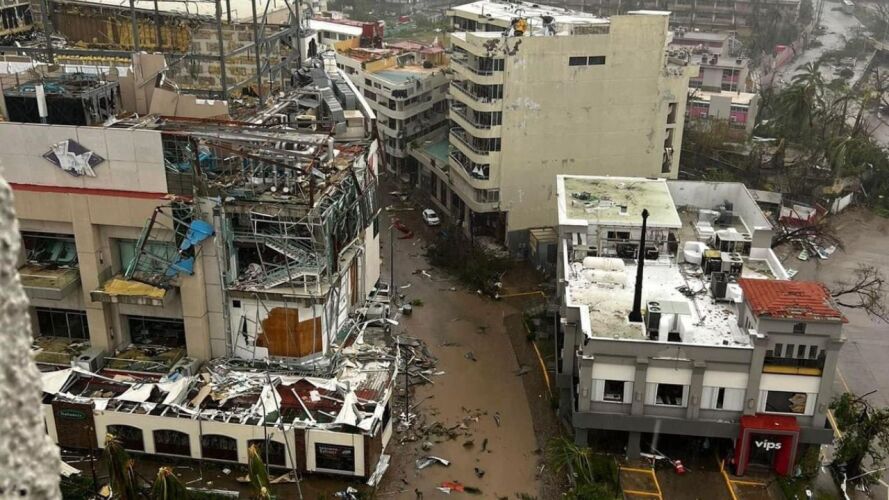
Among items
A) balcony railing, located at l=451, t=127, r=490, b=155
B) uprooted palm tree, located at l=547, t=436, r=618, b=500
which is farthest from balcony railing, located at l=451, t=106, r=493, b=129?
uprooted palm tree, located at l=547, t=436, r=618, b=500

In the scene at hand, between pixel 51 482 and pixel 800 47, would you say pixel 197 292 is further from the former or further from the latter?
pixel 800 47

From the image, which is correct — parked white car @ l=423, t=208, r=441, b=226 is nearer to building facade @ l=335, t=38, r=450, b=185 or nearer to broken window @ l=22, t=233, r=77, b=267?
building facade @ l=335, t=38, r=450, b=185

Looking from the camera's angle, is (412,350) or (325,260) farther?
(412,350)

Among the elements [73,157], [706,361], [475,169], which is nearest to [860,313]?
[706,361]

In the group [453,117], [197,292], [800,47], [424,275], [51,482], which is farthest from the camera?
[800,47]

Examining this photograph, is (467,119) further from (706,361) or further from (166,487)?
(166,487)

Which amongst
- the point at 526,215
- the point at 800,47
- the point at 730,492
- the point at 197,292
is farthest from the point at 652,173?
the point at 800,47

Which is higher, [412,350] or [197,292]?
[197,292]

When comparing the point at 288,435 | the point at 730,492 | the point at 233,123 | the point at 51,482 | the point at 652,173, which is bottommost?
the point at 730,492

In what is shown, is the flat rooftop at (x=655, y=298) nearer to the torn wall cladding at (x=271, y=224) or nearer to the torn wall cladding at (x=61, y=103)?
the torn wall cladding at (x=271, y=224)
